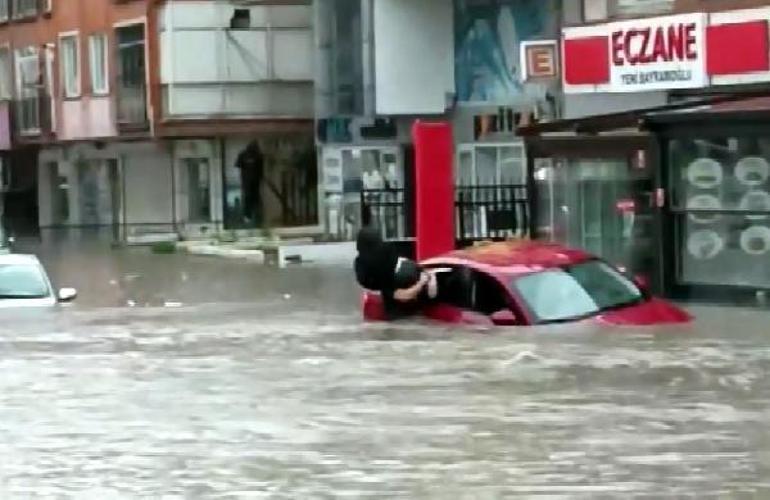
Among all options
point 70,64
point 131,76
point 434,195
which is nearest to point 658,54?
point 434,195

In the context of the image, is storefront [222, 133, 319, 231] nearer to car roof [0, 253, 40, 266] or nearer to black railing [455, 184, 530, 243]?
black railing [455, 184, 530, 243]

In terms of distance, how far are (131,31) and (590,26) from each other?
20.9 m

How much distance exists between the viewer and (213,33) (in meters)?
48.2

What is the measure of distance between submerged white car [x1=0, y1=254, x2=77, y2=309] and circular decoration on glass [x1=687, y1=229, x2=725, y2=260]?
7.72 meters

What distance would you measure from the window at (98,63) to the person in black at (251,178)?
233 inches

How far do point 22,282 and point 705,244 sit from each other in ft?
28.1

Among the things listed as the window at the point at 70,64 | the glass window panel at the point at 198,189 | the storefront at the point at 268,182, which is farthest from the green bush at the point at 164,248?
the window at the point at 70,64

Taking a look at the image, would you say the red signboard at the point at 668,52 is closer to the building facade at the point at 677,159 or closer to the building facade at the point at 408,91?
the building facade at the point at 677,159

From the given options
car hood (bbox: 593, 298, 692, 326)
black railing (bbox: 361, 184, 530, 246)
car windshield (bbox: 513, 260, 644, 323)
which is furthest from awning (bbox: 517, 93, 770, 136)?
black railing (bbox: 361, 184, 530, 246)

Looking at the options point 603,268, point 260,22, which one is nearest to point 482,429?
point 603,268

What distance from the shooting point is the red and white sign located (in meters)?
30.5

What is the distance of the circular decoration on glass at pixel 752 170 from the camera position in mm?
23344

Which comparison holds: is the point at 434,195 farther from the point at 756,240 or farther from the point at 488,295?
the point at 488,295

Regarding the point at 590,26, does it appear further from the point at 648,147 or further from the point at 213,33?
the point at 213,33
